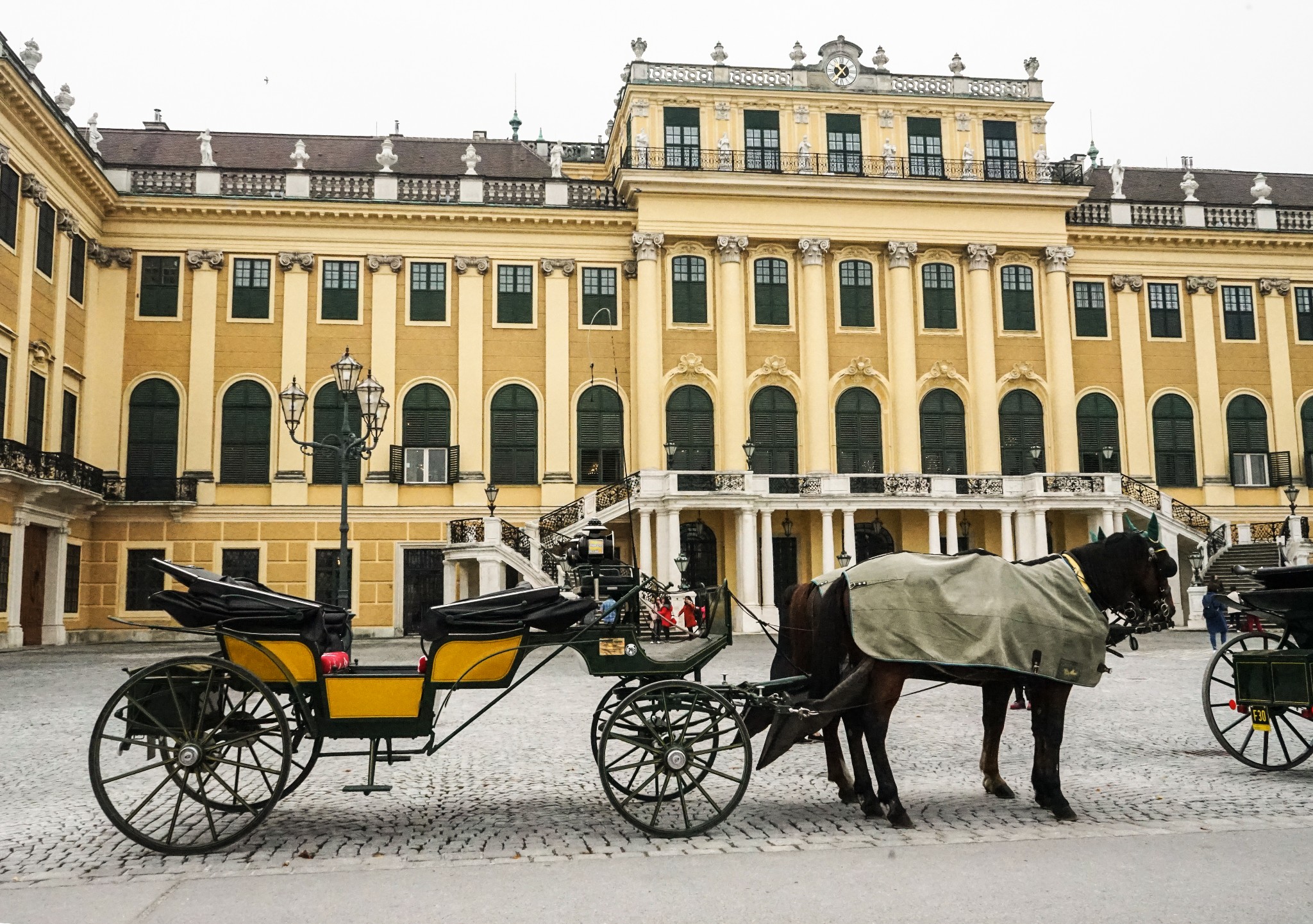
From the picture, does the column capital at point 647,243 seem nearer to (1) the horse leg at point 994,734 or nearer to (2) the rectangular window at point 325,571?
(2) the rectangular window at point 325,571

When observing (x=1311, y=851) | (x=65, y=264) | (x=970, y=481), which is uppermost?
(x=65, y=264)

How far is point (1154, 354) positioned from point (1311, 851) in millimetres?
35687

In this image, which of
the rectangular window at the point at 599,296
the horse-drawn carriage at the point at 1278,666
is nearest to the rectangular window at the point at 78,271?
the rectangular window at the point at 599,296

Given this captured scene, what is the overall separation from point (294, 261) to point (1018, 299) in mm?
23485

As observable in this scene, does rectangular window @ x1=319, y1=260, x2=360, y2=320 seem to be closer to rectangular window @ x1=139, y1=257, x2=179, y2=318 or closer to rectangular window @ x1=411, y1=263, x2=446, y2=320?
rectangular window @ x1=411, y1=263, x2=446, y2=320

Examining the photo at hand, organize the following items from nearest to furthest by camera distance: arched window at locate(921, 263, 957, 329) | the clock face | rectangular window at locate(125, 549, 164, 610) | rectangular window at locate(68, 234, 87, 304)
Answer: rectangular window at locate(68, 234, 87, 304) < rectangular window at locate(125, 549, 164, 610) < arched window at locate(921, 263, 957, 329) < the clock face

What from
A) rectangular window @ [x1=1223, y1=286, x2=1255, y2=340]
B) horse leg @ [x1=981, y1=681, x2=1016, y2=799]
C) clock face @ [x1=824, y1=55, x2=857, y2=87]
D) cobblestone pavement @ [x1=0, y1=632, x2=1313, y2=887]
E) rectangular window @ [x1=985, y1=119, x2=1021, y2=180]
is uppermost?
clock face @ [x1=824, y1=55, x2=857, y2=87]

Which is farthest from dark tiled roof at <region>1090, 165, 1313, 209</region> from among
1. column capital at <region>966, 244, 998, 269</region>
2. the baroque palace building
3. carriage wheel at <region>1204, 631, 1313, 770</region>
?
carriage wheel at <region>1204, 631, 1313, 770</region>

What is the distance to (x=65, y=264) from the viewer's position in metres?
32.2

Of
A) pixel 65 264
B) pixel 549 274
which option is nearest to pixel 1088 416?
pixel 549 274

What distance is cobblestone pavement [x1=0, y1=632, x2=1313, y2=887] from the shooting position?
7.00 metres

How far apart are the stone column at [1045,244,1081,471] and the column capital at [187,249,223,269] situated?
2663 cm

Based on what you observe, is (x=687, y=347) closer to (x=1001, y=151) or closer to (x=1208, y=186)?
(x=1001, y=151)

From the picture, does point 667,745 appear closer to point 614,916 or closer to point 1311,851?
point 614,916
